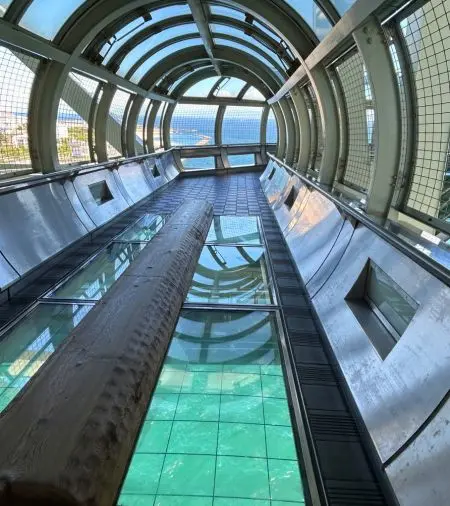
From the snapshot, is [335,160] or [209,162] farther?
[209,162]

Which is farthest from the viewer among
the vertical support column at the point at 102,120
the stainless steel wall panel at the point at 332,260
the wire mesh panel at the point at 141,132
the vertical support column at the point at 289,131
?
the wire mesh panel at the point at 141,132

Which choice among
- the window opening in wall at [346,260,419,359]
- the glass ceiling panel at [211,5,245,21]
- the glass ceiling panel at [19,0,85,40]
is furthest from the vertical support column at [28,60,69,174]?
the window opening in wall at [346,260,419,359]

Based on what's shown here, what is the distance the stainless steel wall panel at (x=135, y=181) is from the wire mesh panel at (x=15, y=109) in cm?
294

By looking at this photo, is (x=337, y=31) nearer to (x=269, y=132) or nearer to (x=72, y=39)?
(x=72, y=39)

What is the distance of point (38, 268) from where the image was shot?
5266 mm

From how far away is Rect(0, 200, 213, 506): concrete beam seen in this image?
1527 millimetres

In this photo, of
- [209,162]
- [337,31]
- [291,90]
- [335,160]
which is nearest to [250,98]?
[209,162]

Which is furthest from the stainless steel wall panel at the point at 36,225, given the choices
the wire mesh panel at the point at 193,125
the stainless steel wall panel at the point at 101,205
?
the wire mesh panel at the point at 193,125

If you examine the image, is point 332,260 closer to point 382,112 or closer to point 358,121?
point 382,112

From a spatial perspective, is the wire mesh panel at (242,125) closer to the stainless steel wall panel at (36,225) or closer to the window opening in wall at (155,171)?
the window opening in wall at (155,171)

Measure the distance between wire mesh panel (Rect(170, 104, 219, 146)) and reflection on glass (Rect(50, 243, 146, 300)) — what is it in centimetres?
1738

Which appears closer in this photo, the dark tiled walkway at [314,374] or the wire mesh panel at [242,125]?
the dark tiled walkway at [314,374]

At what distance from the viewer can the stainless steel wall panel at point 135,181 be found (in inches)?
412

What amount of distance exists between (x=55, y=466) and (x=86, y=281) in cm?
363
